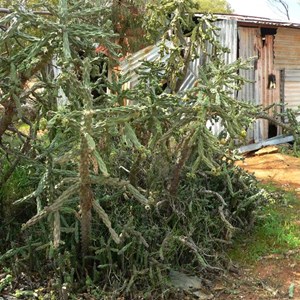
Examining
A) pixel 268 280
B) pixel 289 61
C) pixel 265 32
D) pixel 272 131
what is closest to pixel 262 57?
pixel 265 32

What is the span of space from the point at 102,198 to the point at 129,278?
0.73m

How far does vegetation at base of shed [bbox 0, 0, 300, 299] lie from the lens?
332 centimetres

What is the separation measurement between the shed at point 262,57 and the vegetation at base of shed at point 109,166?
547 cm

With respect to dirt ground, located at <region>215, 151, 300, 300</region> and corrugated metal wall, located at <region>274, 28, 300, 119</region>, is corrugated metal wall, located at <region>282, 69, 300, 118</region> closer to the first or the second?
corrugated metal wall, located at <region>274, 28, 300, 119</region>

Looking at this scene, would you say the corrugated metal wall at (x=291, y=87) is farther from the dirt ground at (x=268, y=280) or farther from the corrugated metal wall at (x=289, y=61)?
the dirt ground at (x=268, y=280)

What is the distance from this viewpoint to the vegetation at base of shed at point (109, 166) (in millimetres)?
3320

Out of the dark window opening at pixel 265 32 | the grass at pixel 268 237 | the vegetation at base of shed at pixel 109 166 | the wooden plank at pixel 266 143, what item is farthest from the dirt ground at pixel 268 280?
the dark window opening at pixel 265 32

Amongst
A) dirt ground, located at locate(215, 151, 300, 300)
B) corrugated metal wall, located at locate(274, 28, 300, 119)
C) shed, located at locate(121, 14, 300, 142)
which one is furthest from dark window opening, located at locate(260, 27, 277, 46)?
dirt ground, located at locate(215, 151, 300, 300)

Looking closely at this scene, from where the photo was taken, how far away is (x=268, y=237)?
5.48 metres

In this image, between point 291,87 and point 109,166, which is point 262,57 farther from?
point 109,166

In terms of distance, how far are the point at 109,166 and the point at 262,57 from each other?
7.63m

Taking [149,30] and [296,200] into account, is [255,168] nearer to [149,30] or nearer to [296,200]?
[296,200]

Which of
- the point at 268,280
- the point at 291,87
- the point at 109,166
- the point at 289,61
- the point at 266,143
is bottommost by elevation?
the point at 268,280

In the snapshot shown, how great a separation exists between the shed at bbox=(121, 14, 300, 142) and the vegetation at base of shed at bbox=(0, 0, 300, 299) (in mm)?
5468
